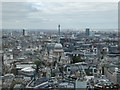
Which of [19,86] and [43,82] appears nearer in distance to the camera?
[19,86]

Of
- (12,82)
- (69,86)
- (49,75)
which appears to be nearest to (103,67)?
(49,75)

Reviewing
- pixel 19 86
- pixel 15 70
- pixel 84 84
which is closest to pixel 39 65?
pixel 15 70

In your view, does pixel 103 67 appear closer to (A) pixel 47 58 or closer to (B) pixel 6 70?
(A) pixel 47 58

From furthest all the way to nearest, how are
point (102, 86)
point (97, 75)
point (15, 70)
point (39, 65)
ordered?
point (39, 65)
point (15, 70)
point (97, 75)
point (102, 86)

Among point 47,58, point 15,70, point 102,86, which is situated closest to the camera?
point 102,86

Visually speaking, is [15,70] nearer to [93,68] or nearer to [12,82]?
Answer: [12,82]

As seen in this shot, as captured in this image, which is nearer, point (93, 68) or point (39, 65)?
point (93, 68)

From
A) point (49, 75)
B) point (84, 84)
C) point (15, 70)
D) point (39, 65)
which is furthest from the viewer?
point (39, 65)

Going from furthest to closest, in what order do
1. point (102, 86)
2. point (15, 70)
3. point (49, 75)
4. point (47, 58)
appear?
point (47, 58)
point (15, 70)
point (49, 75)
point (102, 86)
